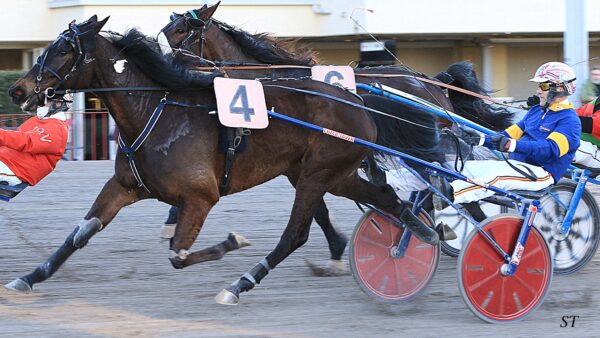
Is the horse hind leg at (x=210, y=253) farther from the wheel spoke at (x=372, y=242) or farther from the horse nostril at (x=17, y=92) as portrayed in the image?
the horse nostril at (x=17, y=92)

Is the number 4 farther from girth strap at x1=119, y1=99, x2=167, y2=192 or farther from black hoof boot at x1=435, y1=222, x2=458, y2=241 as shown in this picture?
black hoof boot at x1=435, y1=222, x2=458, y2=241

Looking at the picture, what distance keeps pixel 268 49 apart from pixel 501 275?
9.74 feet

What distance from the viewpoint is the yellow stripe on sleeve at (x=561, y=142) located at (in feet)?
18.4

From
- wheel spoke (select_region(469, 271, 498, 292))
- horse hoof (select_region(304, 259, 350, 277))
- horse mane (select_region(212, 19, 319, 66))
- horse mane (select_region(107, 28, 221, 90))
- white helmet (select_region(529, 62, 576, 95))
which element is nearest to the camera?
wheel spoke (select_region(469, 271, 498, 292))

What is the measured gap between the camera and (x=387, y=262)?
238 inches

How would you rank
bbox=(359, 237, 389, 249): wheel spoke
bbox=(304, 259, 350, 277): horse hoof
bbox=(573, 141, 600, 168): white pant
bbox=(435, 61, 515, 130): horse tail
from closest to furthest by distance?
bbox=(359, 237, 389, 249): wheel spoke → bbox=(304, 259, 350, 277): horse hoof → bbox=(573, 141, 600, 168): white pant → bbox=(435, 61, 515, 130): horse tail

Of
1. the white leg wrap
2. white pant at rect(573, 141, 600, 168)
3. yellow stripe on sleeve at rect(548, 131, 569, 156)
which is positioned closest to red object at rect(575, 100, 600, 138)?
white pant at rect(573, 141, 600, 168)

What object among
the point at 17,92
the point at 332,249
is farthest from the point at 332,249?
the point at 17,92

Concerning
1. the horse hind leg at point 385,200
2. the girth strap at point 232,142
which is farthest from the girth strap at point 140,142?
the horse hind leg at point 385,200

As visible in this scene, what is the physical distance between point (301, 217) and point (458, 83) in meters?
3.05

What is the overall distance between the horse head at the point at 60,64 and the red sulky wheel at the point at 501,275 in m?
2.43

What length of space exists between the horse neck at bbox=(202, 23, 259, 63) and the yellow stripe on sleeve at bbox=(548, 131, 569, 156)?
299cm

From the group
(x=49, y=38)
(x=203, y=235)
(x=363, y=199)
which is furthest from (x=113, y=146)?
(x=363, y=199)

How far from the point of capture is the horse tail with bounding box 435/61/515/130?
8.07 m
